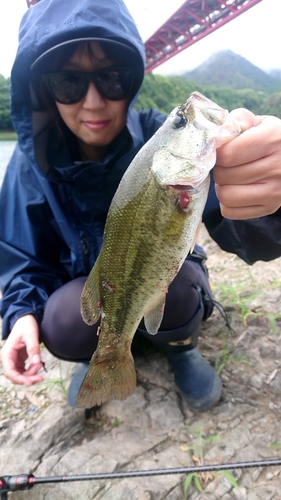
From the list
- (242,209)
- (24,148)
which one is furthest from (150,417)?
(24,148)

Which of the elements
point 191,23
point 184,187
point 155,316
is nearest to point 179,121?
point 184,187

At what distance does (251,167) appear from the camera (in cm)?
109

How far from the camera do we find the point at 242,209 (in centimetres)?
121

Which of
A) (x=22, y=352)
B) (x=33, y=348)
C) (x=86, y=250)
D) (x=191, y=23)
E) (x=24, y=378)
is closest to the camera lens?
(x=24, y=378)

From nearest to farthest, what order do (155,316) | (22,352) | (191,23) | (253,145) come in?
1. (253,145)
2. (155,316)
3. (22,352)
4. (191,23)

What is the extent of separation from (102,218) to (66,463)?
1.40 metres

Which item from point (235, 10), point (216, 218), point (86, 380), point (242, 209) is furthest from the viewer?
point (235, 10)

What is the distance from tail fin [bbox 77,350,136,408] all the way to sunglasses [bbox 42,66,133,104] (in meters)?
1.43

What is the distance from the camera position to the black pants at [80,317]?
1.96 metres

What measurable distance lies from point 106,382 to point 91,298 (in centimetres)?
38

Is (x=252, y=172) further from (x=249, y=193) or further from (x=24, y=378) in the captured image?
(x=24, y=378)

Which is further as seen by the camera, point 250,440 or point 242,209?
point 250,440

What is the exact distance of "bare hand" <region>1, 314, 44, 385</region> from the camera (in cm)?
171

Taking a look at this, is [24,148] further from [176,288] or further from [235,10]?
[235,10]
